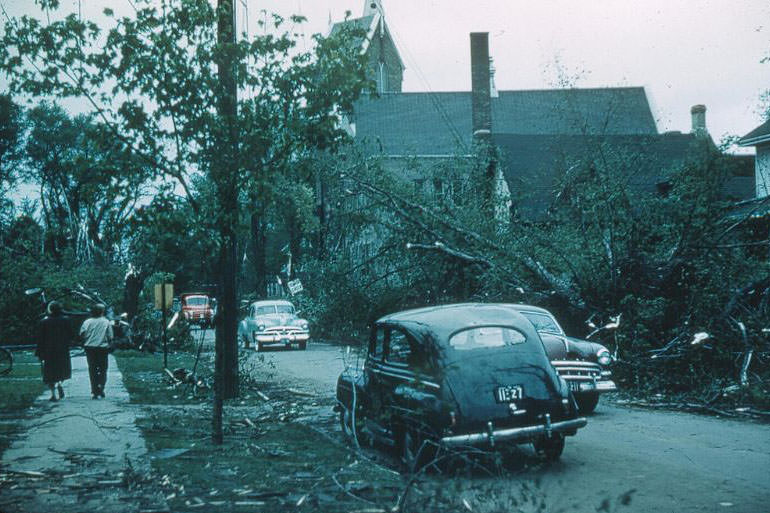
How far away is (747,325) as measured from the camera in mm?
13023

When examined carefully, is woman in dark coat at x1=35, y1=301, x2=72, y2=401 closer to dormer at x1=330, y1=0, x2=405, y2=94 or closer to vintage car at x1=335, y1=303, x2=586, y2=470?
vintage car at x1=335, y1=303, x2=586, y2=470

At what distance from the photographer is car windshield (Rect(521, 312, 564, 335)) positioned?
470 inches

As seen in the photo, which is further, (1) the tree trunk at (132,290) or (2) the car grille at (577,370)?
(1) the tree trunk at (132,290)

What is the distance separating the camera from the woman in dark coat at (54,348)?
1423 cm

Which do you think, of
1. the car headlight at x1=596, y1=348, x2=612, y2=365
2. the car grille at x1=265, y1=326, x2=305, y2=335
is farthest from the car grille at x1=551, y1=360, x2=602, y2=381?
the car grille at x1=265, y1=326, x2=305, y2=335

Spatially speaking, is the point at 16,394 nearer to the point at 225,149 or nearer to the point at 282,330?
the point at 225,149

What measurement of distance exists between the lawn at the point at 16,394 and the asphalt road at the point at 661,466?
6.20 meters

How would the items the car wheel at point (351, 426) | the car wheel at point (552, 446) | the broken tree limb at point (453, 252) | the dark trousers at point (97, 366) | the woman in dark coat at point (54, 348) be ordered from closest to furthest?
the car wheel at point (552, 446)
the car wheel at point (351, 426)
the woman in dark coat at point (54, 348)
the dark trousers at point (97, 366)
the broken tree limb at point (453, 252)

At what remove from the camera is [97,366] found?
14508mm

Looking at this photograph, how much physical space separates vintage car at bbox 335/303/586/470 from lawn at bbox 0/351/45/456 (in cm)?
442

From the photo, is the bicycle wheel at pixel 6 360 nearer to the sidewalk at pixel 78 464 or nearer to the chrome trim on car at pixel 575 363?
the sidewalk at pixel 78 464

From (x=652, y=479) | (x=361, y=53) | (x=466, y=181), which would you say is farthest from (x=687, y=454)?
(x=466, y=181)

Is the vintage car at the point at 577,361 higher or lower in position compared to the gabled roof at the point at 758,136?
lower

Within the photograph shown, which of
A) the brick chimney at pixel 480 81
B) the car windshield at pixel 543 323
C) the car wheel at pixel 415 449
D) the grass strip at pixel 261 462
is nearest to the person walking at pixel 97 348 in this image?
the grass strip at pixel 261 462
